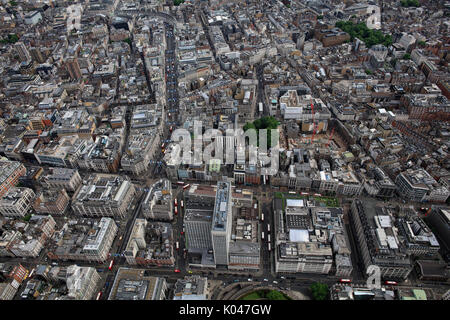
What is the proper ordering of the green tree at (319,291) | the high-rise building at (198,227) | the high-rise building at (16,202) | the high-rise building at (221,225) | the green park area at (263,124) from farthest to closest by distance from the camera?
the green park area at (263,124), the high-rise building at (16,202), the high-rise building at (198,227), the green tree at (319,291), the high-rise building at (221,225)

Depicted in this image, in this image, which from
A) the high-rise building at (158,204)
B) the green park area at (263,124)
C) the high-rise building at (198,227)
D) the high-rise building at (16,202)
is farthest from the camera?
the green park area at (263,124)

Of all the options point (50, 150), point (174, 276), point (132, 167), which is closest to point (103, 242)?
point (174, 276)

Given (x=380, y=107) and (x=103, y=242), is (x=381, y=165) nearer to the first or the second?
(x=380, y=107)

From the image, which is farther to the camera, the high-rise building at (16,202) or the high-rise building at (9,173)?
the high-rise building at (9,173)

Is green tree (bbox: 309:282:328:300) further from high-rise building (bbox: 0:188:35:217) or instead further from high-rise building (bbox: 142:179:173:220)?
high-rise building (bbox: 0:188:35:217)

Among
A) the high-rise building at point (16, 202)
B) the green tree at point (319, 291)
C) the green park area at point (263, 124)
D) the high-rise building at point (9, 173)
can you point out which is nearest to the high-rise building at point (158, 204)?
the high-rise building at point (16, 202)

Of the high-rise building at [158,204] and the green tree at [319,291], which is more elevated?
the high-rise building at [158,204]

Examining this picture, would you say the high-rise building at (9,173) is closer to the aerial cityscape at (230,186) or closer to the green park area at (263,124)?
the aerial cityscape at (230,186)
